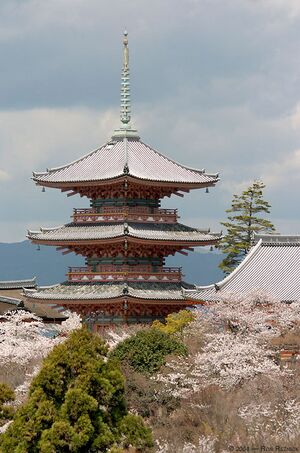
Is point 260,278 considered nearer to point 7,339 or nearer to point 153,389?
point 7,339

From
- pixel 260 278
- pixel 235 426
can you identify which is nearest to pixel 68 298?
pixel 260 278

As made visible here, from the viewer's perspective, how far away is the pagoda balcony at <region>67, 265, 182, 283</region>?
2554 inches

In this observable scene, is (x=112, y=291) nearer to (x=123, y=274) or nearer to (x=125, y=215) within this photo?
(x=123, y=274)

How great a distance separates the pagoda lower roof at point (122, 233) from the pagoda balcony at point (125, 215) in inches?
10.8

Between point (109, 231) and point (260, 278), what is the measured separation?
10465 millimetres

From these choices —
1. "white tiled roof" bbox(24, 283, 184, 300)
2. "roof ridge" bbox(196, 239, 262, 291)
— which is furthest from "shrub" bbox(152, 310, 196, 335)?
"white tiled roof" bbox(24, 283, 184, 300)

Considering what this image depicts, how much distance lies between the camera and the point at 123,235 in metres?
63.1

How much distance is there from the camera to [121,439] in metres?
34.6

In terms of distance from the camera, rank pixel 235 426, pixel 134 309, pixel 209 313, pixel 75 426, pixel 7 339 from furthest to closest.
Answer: pixel 134 309
pixel 7 339
pixel 209 313
pixel 235 426
pixel 75 426

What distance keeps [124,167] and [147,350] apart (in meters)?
21.4

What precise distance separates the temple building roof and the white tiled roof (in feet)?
11.9

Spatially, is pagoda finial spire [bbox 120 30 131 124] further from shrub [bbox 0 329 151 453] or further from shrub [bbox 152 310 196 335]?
shrub [bbox 0 329 151 453]

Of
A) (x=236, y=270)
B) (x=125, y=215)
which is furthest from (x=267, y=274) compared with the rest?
(x=125, y=215)

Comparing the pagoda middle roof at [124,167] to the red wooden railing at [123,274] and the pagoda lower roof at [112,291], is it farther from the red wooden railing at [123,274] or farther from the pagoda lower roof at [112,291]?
the pagoda lower roof at [112,291]
